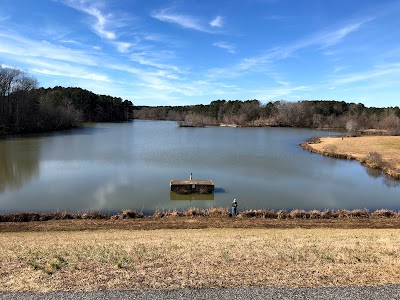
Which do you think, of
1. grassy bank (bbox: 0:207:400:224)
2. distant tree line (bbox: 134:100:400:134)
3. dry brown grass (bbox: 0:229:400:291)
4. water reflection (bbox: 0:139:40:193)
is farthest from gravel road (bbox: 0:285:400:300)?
distant tree line (bbox: 134:100:400:134)

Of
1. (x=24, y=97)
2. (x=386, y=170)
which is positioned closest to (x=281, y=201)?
(x=386, y=170)

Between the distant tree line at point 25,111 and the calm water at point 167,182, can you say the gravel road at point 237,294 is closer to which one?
the calm water at point 167,182

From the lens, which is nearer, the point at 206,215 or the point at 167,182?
the point at 206,215

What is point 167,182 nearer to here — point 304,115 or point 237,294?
point 237,294

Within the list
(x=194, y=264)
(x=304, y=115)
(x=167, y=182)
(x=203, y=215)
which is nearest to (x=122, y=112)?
(x=304, y=115)

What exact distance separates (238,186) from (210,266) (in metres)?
13.9

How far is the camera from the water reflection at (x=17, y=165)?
20.7 meters

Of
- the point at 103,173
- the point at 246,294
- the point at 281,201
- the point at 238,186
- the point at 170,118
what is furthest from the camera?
the point at 170,118

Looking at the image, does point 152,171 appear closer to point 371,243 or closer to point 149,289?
point 371,243

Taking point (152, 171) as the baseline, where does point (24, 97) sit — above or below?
above

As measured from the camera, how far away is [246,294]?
5.15 meters

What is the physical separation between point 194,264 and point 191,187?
12026mm

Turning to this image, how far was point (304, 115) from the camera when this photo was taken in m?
108

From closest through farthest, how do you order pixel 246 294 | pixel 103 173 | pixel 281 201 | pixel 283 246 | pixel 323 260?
pixel 246 294 → pixel 323 260 → pixel 283 246 → pixel 281 201 → pixel 103 173
